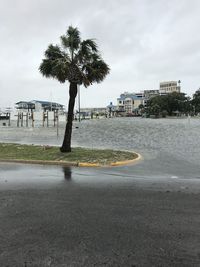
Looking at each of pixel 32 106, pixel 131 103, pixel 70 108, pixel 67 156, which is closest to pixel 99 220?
pixel 67 156

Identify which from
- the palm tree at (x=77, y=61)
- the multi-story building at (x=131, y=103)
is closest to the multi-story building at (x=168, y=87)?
the multi-story building at (x=131, y=103)

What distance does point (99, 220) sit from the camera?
538cm

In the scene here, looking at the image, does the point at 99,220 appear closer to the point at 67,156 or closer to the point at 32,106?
the point at 67,156

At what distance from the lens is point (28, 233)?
4789mm

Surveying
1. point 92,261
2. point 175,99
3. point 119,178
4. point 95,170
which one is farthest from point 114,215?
point 175,99

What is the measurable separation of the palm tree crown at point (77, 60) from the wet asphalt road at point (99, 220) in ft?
19.3

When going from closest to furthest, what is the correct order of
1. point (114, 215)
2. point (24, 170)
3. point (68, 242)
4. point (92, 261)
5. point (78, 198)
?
1. point (92, 261)
2. point (68, 242)
3. point (114, 215)
4. point (78, 198)
5. point (24, 170)

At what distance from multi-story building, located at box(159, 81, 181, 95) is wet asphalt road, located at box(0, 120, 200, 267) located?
603ft

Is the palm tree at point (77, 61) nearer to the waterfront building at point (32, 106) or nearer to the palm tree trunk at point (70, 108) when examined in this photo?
the palm tree trunk at point (70, 108)

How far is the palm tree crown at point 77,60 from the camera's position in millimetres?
13977

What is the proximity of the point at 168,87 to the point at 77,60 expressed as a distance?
617 feet

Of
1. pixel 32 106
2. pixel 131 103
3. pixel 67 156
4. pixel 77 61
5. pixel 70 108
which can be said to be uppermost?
pixel 131 103

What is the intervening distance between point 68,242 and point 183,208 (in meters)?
2.88

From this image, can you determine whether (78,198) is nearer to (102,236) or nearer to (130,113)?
(102,236)
